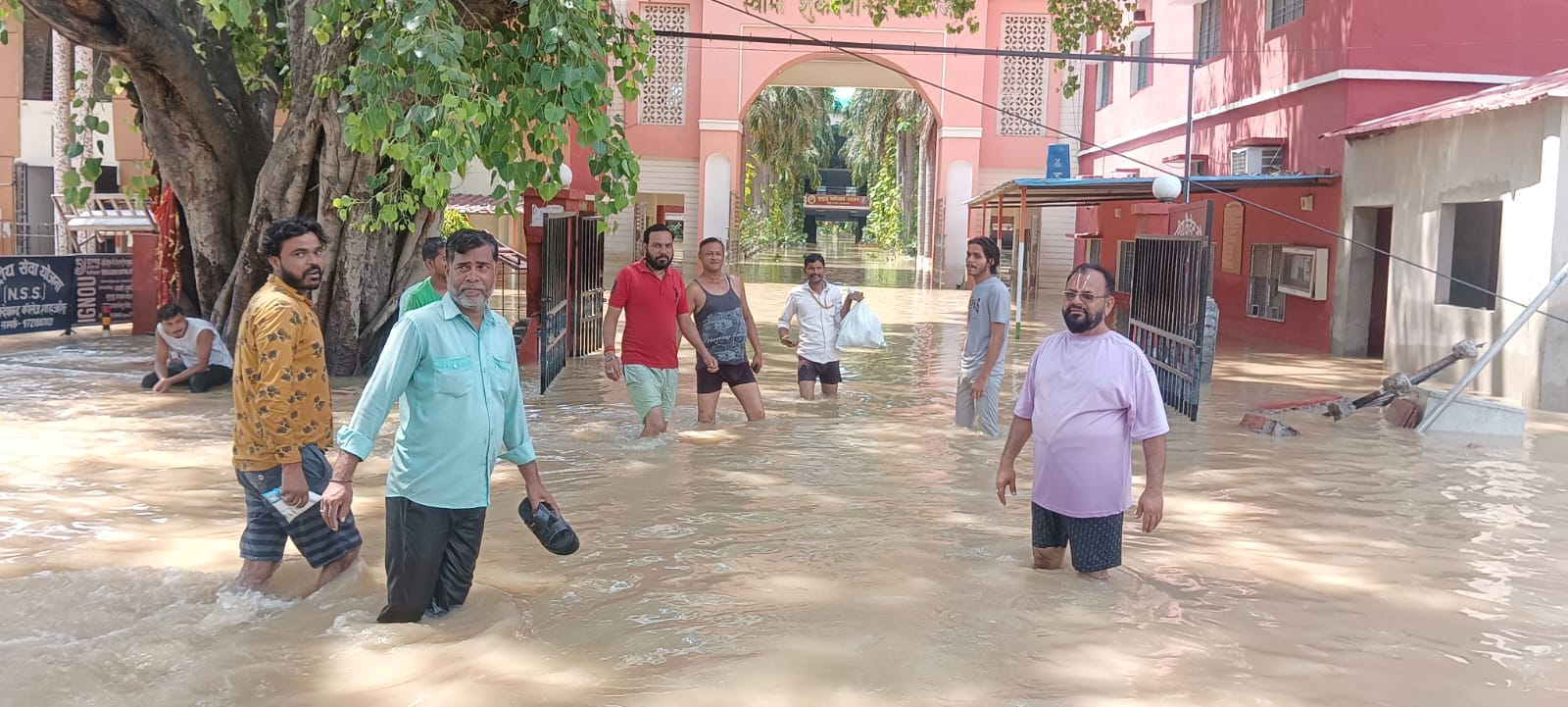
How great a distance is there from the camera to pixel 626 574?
592 centimetres

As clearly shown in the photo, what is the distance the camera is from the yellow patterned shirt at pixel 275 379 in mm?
4730

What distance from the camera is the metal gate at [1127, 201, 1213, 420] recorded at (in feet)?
35.1

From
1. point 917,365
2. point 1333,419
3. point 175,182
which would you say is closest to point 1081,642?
point 1333,419

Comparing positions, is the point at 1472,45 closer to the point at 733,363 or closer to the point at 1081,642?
the point at 733,363

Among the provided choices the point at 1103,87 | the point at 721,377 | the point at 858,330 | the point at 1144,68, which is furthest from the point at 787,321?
the point at 1103,87

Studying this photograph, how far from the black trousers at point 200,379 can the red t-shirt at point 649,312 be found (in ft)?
14.2

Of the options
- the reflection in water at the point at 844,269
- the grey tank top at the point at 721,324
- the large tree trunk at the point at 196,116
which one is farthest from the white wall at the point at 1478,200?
the reflection in water at the point at 844,269

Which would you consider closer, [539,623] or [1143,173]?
[539,623]

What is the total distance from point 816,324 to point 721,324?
1.83 m

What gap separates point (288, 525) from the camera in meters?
4.95

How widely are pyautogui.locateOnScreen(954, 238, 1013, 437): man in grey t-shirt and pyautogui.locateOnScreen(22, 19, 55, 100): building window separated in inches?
881

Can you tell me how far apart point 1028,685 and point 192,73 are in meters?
10.6

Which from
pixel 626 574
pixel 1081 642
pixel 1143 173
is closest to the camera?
pixel 1081 642

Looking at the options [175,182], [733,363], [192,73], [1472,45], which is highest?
[1472,45]
